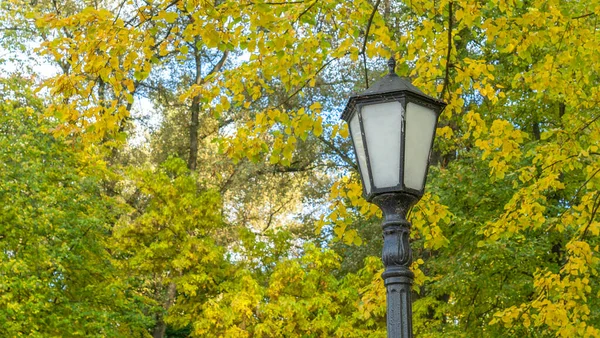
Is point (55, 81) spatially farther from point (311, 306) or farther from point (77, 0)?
point (77, 0)

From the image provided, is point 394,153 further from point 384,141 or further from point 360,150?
point 360,150

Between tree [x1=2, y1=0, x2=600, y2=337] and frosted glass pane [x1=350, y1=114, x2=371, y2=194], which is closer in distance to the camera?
frosted glass pane [x1=350, y1=114, x2=371, y2=194]

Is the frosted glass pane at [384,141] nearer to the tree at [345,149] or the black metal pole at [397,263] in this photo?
the black metal pole at [397,263]

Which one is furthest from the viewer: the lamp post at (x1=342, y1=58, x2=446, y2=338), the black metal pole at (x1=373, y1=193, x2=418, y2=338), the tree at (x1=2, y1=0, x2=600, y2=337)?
the tree at (x1=2, y1=0, x2=600, y2=337)

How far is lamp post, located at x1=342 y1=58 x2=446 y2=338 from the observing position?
4.24m

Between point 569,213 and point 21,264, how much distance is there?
9420 millimetres

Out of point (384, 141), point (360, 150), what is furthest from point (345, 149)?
point (384, 141)

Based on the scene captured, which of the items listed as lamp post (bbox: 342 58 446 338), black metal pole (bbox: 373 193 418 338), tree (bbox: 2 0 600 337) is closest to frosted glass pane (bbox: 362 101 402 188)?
lamp post (bbox: 342 58 446 338)

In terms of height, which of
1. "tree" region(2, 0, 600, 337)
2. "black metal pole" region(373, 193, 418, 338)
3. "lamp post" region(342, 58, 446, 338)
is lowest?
"black metal pole" region(373, 193, 418, 338)

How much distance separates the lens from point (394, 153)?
4.26 m

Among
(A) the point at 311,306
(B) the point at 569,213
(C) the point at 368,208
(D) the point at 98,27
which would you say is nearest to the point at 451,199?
(A) the point at 311,306

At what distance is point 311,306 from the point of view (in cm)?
1706

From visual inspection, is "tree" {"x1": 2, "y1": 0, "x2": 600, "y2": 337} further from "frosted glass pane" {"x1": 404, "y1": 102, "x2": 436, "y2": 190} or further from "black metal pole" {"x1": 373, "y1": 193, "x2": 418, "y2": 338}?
"black metal pole" {"x1": 373, "y1": 193, "x2": 418, "y2": 338}

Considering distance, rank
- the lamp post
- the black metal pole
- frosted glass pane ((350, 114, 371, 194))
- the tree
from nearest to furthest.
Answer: the black metal pole, the lamp post, frosted glass pane ((350, 114, 371, 194)), the tree
